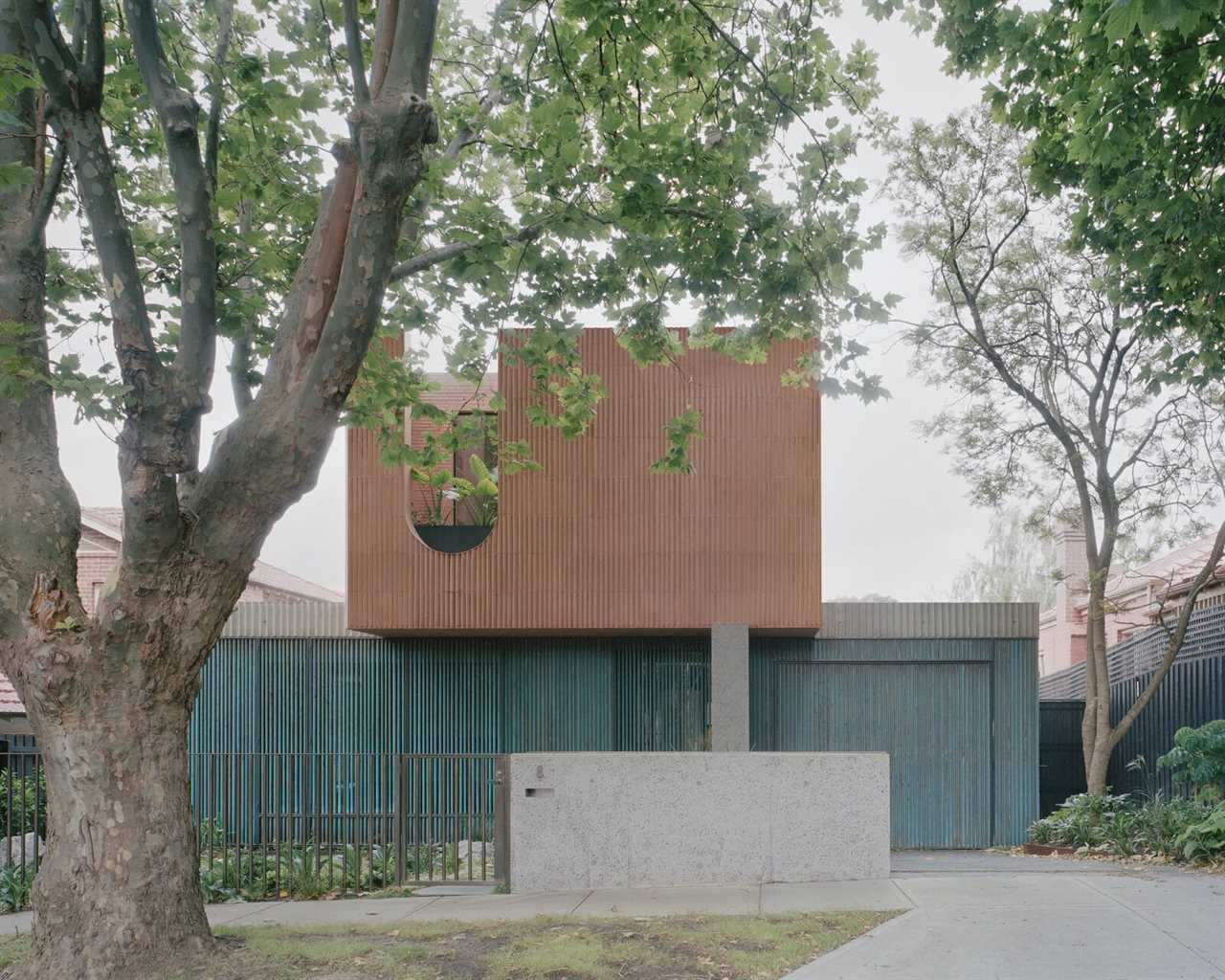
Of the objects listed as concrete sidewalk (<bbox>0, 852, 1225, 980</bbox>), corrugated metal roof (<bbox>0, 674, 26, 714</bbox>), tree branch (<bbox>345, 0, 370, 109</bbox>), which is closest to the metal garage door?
concrete sidewalk (<bbox>0, 852, 1225, 980</bbox>)

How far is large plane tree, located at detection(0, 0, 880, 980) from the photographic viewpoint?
7387 mm

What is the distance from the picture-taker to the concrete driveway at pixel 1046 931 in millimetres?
7195

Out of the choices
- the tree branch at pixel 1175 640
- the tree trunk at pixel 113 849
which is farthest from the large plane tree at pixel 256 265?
the tree branch at pixel 1175 640

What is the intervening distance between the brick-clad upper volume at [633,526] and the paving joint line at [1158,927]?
6.32 meters

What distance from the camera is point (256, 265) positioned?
1030cm

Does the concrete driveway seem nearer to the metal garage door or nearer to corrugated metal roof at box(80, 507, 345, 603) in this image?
the metal garage door

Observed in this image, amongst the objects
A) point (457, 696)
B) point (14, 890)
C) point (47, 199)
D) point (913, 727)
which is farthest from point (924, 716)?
point (47, 199)

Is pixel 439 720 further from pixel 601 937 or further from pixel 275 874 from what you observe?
pixel 601 937

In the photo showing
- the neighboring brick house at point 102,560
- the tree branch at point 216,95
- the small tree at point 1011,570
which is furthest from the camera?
the small tree at point 1011,570

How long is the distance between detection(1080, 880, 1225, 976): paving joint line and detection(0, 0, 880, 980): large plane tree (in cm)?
443

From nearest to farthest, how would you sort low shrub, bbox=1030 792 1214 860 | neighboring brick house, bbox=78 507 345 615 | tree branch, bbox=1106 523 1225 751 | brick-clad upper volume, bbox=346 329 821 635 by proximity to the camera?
low shrub, bbox=1030 792 1214 860, brick-clad upper volume, bbox=346 329 821 635, tree branch, bbox=1106 523 1225 751, neighboring brick house, bbox=78 507 345 615

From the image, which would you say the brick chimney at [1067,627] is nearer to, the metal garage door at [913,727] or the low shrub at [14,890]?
the metal garage door at [913,727]

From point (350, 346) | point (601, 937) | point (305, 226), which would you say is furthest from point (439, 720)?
point (350, 346)

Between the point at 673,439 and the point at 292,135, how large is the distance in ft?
15.8
